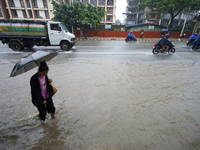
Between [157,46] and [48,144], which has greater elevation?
[157,46]

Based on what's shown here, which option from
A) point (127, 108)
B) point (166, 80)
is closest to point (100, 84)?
point (127, 108)

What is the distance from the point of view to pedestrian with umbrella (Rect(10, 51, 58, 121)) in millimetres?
1756

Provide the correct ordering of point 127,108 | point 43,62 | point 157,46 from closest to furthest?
1. point 43,62
2. point 127,108
3. point 157,46

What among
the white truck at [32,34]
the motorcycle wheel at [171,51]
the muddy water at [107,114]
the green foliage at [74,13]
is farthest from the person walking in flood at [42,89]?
the green foliage at [74,13]

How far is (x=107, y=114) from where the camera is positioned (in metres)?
2.76

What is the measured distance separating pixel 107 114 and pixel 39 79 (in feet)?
5.86

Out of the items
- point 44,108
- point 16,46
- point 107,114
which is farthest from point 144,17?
point 44,108

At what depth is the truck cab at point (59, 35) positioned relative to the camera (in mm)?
8891

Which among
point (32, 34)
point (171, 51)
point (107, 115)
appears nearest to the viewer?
point (107, 115)

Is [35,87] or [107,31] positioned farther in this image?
[107,31]

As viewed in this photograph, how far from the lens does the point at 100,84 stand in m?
4.20

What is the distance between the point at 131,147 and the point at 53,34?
9.67m

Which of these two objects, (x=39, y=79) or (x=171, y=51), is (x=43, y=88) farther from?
(x=171, y=51)

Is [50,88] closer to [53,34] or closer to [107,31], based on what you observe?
[53,34]
